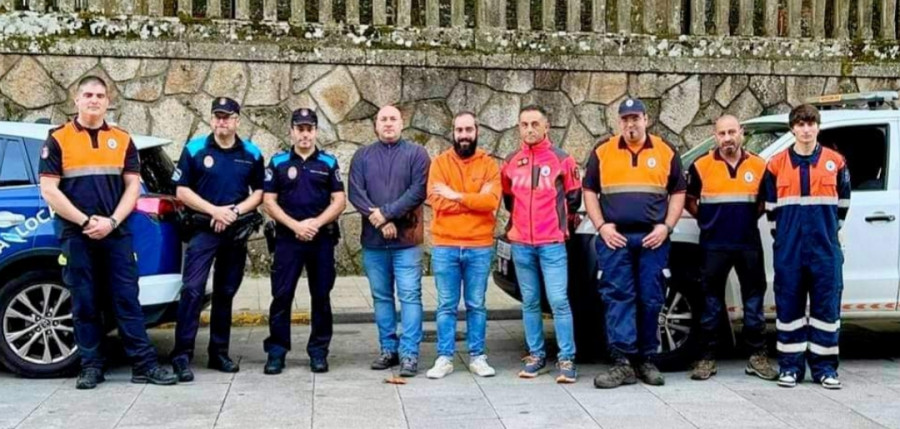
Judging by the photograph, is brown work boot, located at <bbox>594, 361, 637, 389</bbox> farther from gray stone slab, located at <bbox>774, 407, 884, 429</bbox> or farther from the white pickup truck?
gray stone slab, located at <bbox>774, 407, 884, 429</bbox>

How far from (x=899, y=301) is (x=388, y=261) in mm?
3684

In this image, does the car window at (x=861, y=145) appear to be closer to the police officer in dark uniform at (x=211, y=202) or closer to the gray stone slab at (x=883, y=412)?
the gray stone slab at (x=883, y=412)

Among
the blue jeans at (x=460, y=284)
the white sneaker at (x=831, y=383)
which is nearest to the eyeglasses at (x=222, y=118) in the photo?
the blue jeans at (x=460, y=284)

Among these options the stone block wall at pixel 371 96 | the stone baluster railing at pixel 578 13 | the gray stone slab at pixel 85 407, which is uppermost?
the stone baluster railing at pixel 578 13

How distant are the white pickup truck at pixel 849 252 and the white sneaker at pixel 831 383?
709 millimetres

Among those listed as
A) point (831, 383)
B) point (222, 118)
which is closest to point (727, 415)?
point (831, 383)

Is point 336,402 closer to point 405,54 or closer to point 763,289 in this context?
point 763,289

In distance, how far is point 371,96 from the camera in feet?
38.7

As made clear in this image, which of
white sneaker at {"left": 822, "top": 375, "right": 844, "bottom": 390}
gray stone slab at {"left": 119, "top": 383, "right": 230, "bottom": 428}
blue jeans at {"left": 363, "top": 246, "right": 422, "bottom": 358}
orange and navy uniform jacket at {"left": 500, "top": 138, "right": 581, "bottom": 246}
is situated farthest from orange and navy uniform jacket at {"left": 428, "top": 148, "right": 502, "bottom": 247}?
white sneaker at {"left": 822, "top": 375, "right": 844, "bottom": 390}

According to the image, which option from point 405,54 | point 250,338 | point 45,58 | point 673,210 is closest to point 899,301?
point 673,210

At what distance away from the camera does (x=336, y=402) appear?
6.80 meters

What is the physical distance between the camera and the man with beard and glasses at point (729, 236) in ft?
24.2

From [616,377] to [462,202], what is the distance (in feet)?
5.09

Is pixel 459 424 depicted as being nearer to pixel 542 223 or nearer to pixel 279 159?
pixel 542 223
